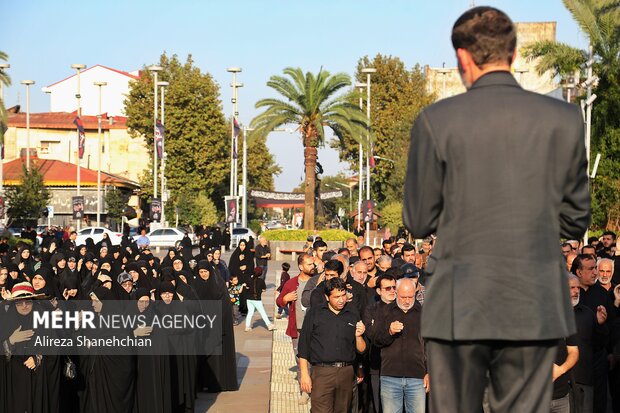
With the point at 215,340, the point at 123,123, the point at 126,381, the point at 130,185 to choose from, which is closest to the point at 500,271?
the point at 126,381

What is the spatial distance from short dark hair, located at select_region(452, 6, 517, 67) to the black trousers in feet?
2.70

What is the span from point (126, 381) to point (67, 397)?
0.64 m

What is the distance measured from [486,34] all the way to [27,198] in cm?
5664

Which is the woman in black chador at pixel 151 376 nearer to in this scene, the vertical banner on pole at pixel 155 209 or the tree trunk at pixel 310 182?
the tree trunk at pixel 310 182

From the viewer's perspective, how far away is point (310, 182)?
48.4 m

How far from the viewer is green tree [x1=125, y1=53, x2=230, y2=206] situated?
242 ft

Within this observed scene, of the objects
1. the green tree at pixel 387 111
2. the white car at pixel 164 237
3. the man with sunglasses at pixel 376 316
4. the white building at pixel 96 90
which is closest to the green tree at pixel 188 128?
the green tree at pixel 387 111

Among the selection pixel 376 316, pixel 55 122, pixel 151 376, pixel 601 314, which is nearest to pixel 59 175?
pixel 55 122

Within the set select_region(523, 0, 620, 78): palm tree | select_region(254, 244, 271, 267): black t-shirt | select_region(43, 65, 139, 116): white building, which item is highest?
select_region(43, 65, 139, 116): white building

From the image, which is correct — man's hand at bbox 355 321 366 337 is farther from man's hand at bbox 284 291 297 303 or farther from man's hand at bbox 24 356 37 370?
man's hand at bbox 284 291 297 303

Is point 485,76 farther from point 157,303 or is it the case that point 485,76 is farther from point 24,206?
point 24,206

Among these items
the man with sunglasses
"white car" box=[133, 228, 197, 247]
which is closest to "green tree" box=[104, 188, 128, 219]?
"white car" box=[133, 228, 197, 247]

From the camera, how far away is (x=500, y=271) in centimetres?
316

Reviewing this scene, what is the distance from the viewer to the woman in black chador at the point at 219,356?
1575 cm
